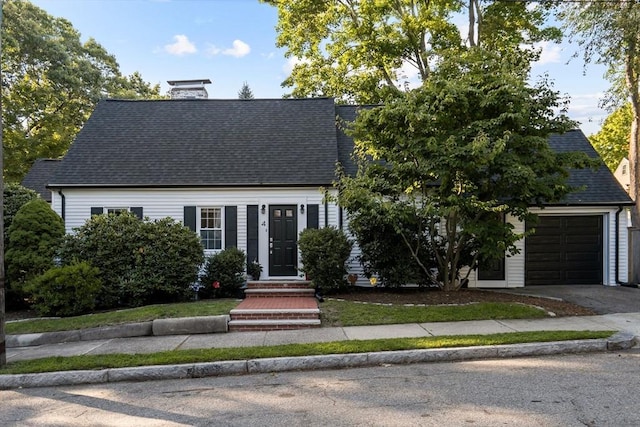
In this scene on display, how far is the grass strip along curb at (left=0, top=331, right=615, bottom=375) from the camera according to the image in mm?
6305

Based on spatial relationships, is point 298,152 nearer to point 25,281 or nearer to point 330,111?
point 330,111

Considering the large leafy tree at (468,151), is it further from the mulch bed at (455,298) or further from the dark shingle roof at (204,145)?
the dark shingle roof at (204,145)

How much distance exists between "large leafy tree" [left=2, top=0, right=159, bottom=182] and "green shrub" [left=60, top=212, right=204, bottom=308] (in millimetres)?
17097

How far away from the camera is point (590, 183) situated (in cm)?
1381

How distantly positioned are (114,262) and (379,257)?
643cm

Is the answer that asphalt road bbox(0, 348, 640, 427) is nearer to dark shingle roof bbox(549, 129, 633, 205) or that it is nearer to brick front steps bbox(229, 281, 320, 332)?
brick front steps bbox(229, 281, 320, 332)

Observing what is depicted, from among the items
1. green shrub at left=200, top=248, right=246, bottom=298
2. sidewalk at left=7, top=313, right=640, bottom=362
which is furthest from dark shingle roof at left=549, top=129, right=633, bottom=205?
green shrub at left=200, top=248, right=246, bottom=298

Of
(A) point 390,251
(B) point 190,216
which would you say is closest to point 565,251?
(A) point 390,251

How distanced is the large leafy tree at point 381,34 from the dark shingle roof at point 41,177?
11.9 metres

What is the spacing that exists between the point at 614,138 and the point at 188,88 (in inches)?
1407

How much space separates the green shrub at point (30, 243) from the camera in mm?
10391

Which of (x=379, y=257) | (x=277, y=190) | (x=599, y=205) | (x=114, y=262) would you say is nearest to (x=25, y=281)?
(x=114, y=262)

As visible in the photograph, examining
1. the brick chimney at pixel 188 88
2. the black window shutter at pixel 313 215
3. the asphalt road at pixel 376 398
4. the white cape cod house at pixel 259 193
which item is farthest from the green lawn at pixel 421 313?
the brick chimney at pixel 188 88

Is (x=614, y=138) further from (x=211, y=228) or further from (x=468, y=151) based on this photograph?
(x=211, y=228)
